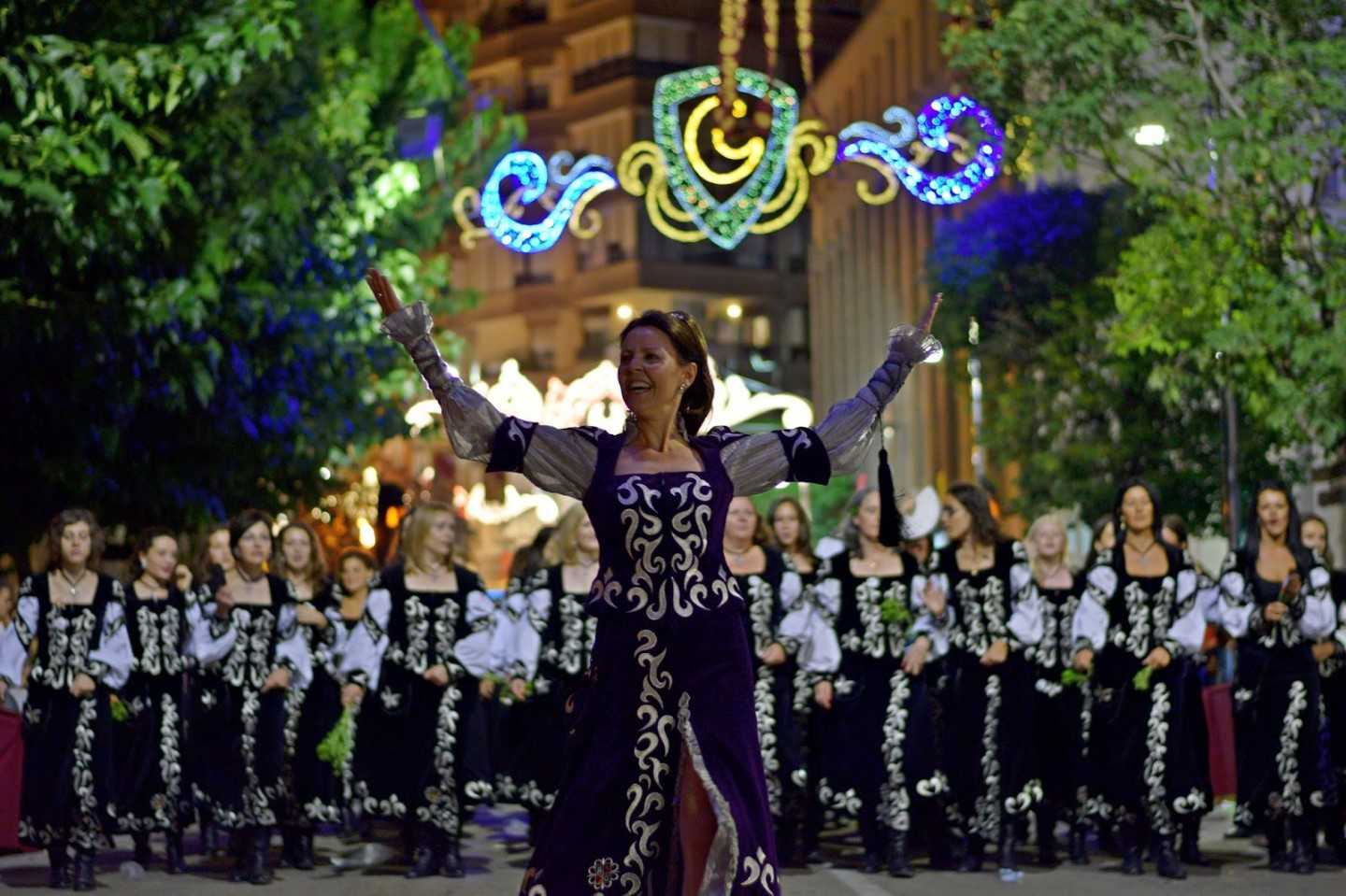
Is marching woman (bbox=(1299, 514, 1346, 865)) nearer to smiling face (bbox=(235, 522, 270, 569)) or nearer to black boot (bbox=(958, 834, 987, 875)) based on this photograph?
black boot (bbox=(958, 834, 987, 875))

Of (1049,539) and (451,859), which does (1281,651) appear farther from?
(451,859)

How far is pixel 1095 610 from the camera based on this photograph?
13.4 m

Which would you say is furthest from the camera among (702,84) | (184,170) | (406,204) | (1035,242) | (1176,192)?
(1035,242)

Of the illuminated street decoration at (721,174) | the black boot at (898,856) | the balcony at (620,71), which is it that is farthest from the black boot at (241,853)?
the balcony at (620,71)

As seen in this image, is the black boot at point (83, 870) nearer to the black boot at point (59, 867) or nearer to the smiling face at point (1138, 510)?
the black boot at point (59, 867)

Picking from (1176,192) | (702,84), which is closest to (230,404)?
(702,84)

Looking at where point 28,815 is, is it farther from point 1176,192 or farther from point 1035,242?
point 1035,242

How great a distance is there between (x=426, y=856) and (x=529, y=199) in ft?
16.8

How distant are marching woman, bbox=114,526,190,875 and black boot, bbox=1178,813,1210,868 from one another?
550cm

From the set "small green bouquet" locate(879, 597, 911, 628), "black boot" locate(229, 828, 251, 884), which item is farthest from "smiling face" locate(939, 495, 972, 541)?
"black boot" locate(229, 828, 251, 884)

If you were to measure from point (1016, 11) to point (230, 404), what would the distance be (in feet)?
22.1

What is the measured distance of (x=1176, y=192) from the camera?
19.9m

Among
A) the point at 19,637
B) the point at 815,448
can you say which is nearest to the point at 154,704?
the point at 19,637

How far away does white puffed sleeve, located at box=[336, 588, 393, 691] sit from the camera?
13773mm
